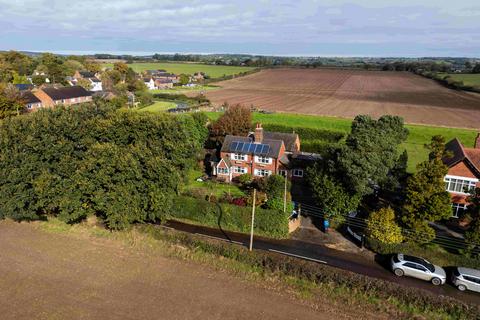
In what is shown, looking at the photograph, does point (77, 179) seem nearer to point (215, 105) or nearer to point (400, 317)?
point (400, 317)

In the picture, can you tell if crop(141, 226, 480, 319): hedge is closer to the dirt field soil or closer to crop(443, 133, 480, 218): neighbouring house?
the dirt field soil

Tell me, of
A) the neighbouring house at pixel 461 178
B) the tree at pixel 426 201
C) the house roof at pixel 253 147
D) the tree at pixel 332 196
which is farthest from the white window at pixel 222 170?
the neighbouring house at pixel 461 178

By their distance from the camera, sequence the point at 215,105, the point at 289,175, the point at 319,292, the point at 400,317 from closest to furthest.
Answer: the point at 400,317 < the point at 319,292 < the point at 289,175 < the point at 215,105

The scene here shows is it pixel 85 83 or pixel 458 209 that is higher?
pixel 85 83

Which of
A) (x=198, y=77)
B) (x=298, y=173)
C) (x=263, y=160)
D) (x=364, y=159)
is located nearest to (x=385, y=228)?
(x=364, y=159)

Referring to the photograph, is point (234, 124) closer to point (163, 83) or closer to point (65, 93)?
point (65, 93)

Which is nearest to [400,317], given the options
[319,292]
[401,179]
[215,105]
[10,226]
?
[319,292]
